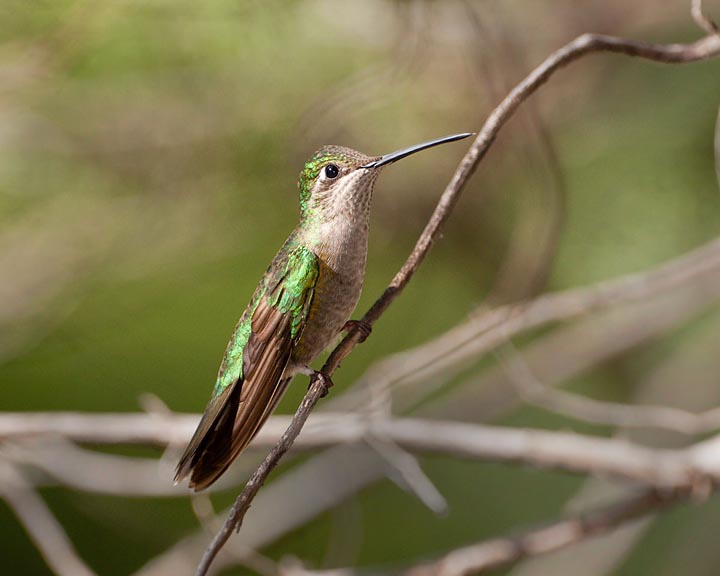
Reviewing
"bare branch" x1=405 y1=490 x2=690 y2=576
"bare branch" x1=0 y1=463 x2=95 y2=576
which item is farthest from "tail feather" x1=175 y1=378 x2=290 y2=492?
"bare branch" x1=405 y1=490 x2=690 y2=576

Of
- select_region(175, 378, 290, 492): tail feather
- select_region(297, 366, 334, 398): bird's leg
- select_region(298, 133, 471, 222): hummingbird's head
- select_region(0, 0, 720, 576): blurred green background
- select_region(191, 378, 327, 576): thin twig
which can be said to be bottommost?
select_region(191, 378, 327, 576): thin twig

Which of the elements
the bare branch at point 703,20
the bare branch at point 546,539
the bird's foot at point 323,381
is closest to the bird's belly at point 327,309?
the bird's foot at point 323,381

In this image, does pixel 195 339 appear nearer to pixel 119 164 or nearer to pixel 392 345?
pixel 119 164

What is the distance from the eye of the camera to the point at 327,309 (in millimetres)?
1173

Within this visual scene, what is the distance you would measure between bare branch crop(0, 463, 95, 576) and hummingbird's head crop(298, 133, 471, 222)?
105 cm

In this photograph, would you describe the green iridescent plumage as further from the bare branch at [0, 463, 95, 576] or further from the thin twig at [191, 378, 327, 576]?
the bare branch at [0, 463, 95, 576]

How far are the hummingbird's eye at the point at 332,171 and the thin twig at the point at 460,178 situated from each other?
19 cm

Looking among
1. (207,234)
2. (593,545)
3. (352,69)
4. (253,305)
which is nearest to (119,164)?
(207,234)

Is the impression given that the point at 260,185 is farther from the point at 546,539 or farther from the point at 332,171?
the point at 332,171

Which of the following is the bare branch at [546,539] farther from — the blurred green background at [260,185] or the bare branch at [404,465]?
the blurred green background at [260,185]

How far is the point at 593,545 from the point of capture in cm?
298

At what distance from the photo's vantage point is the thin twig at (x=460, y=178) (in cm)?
82

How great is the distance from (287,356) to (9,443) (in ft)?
4.44

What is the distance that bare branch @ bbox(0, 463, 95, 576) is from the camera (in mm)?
1997
